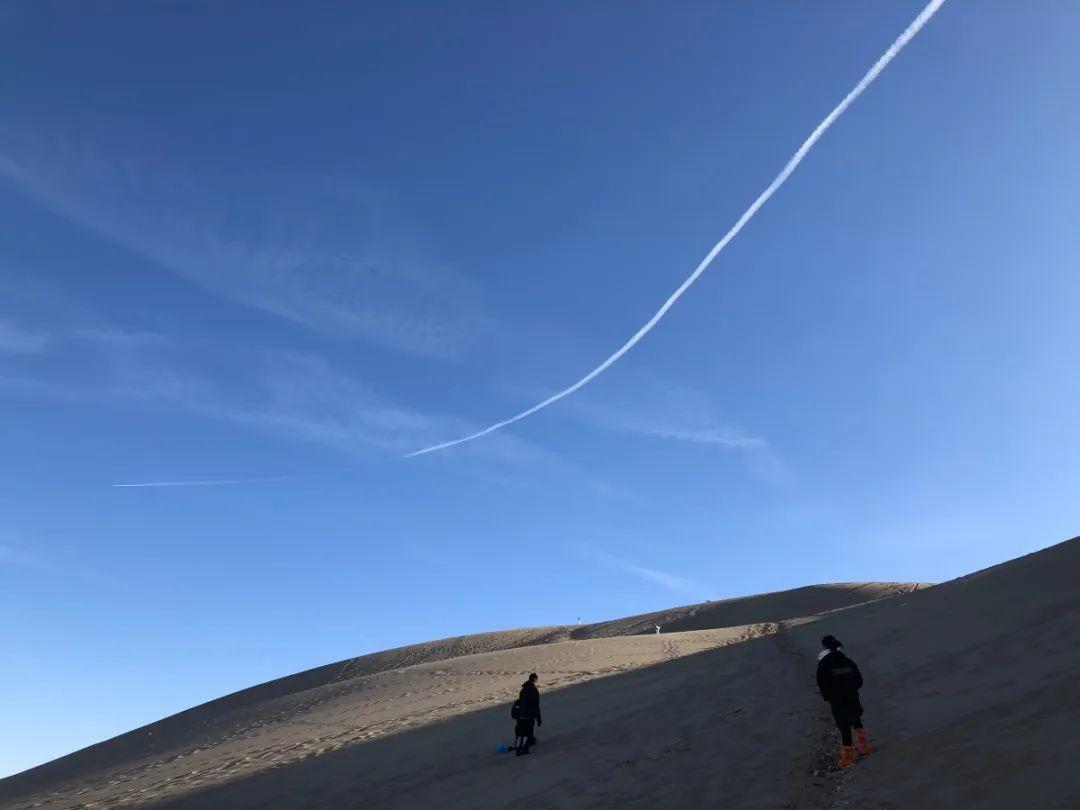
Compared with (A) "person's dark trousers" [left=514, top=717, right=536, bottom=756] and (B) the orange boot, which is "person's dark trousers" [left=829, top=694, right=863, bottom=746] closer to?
(B) the orange boot

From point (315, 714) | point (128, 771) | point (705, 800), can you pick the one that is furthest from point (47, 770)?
point (705, 800)

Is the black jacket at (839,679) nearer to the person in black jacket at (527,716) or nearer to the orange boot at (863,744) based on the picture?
the orange boot at (863,744)

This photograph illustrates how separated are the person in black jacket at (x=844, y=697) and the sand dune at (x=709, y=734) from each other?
224 millimetres

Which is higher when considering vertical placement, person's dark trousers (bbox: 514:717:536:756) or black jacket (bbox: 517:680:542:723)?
black jacket (bbox: 517:680:542:723)

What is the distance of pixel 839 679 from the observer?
7.84 meters

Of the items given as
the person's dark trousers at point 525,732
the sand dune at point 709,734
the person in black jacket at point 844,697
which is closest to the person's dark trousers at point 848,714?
the person in black jacket at point 844,697

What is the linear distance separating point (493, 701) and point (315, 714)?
762 centimetres

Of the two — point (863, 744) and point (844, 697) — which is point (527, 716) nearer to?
point (844, 697)

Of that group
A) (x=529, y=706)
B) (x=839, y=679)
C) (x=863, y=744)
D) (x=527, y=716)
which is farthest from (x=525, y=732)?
(x=863, y=744)

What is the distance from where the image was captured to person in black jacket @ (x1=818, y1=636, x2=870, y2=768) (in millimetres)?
7457

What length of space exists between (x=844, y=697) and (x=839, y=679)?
193 millimetres

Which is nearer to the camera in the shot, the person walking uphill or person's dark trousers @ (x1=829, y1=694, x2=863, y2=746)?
person's dark trousers @ (x1=829, y1=694, x2=863, y2=746)

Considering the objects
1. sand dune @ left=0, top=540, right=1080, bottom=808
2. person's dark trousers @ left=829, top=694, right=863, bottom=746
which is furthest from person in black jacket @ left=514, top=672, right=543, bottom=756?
person's dark trousers @ left=829, top=694, right=863, bottom=746

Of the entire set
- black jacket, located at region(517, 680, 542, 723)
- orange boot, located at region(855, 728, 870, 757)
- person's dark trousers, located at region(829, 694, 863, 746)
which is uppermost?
black jacket, located at region(517, 680, 542, 723)
